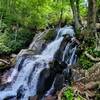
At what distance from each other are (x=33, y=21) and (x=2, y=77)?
6509mm

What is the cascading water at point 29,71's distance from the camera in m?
12.8

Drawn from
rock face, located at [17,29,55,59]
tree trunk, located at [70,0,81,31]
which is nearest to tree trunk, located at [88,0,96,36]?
tree trunk, located at [70,0,81,31]

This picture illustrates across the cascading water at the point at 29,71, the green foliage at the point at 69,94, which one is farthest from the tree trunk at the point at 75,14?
the green foliage at the point at 69,94

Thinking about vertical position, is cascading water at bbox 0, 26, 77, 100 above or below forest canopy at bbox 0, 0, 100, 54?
below

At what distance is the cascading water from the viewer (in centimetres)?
1277

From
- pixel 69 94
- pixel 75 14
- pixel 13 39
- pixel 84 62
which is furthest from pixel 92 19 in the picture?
pixel 13 39

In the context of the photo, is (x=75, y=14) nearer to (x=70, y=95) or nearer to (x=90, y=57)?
(x=90, y=57)

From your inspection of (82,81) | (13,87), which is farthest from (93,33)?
(13,87)

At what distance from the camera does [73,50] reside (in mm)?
14438

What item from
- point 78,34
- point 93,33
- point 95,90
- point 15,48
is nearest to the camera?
point 95,90

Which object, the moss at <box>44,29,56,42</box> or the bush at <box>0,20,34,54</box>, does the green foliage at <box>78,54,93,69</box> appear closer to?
the moss at <box>44,29,56,42</box>

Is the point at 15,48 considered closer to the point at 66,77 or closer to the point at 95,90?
the point at 66,77

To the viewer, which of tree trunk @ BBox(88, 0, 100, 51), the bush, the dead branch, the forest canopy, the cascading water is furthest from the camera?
the forest canopy

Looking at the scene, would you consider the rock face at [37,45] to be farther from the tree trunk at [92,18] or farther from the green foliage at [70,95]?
the green foliage at [70,95]
